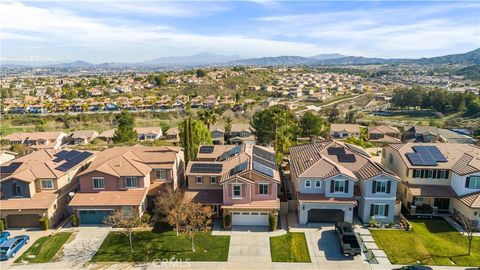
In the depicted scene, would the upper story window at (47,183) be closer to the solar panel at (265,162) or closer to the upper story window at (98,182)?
the upper story window at (98,182)

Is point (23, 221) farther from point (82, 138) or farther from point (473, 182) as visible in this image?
point (82, 138)

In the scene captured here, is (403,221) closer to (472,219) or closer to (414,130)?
(472,219)

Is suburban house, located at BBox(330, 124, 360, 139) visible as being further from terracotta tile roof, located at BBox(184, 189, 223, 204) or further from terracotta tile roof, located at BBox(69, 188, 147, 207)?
terracotta tile roof, located at BBox(69, 188, 147, 207)

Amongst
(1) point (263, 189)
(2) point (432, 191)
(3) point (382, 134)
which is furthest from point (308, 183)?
(3) point (382, 134)

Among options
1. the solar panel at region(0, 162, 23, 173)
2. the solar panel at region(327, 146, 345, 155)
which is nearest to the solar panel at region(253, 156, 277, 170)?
the solar panel at region(327, 146, 345, 155)

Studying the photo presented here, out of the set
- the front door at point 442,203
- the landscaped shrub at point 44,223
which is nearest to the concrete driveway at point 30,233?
the landscaped shrub at point 44,223

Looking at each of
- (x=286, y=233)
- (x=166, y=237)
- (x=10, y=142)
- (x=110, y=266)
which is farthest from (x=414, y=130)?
(x=10, y=142)
